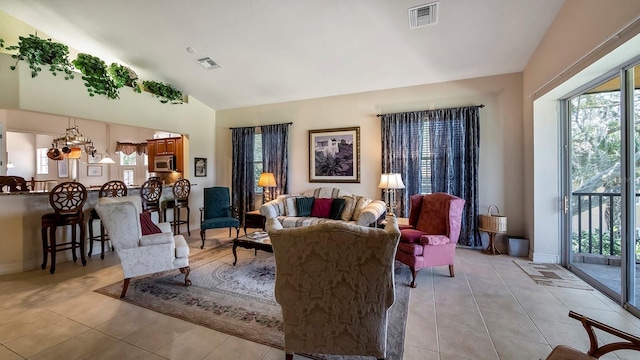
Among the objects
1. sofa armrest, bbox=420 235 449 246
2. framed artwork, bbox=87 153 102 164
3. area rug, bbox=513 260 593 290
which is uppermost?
framed artwork, bbox=87 153 102 164

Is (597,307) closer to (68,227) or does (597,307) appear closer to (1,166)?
(68,227)

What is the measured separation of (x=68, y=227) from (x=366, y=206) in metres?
4.76

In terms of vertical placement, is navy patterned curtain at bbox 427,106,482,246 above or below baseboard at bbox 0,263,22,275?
above

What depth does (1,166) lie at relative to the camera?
16.7 feet

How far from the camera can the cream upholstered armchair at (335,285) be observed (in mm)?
1419

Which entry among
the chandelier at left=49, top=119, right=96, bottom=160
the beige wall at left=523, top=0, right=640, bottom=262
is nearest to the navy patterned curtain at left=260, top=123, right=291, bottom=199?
the chandelier at left=49, top=119, right=96, bottom=160

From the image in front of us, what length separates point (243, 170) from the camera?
6.07 m

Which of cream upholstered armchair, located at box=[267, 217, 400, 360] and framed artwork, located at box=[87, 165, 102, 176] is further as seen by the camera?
framed artwork, located at box=[87, 165, 102, 176]

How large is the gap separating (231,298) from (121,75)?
4.23m

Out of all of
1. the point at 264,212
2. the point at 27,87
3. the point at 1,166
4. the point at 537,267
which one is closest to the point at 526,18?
the point at 537,267

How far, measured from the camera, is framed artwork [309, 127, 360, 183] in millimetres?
5090

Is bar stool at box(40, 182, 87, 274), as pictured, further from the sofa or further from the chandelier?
the chandelier

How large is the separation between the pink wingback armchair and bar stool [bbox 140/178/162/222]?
4.43 meters

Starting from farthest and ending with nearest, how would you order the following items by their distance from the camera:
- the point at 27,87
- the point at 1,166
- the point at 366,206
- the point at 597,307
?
the point at 1,166, the point at 366,206, the point at 27,87, the point at 597,307
